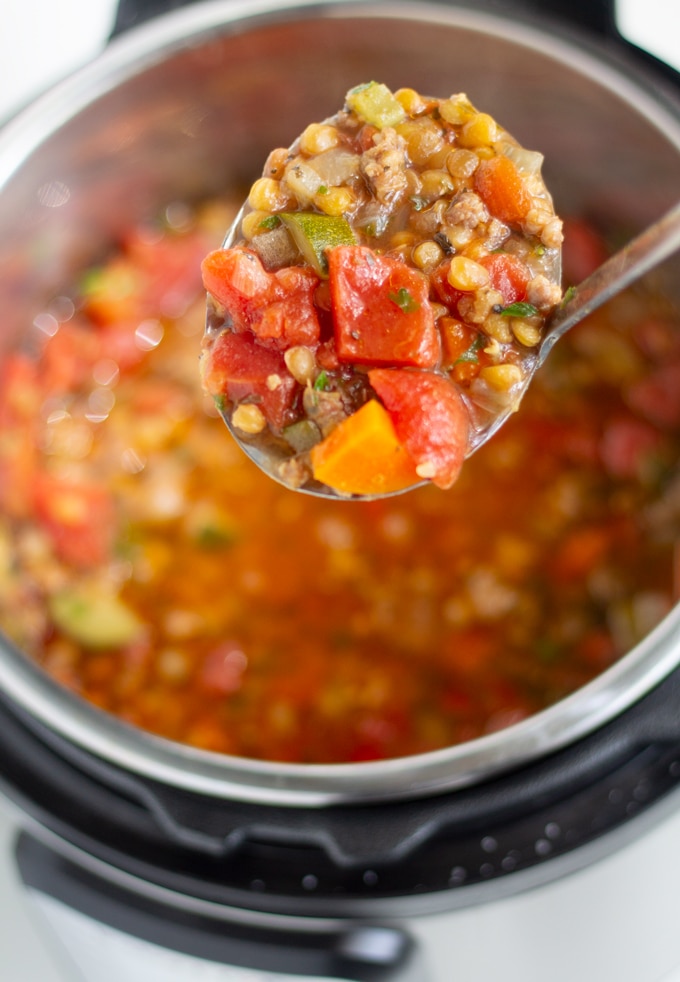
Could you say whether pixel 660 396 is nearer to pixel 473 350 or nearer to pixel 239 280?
pixel 473 350

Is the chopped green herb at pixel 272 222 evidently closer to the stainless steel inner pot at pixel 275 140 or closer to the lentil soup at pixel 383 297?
the lentil soup at pixel 383 297

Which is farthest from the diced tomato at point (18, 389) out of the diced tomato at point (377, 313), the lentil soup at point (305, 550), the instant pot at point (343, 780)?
the diced tomato at point (377, 313)

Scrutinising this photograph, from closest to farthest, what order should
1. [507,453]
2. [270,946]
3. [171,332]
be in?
1. [270,946]
2. [507,453]
3. [171,332]

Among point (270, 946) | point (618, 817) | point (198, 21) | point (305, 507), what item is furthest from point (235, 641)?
point (198, 21)

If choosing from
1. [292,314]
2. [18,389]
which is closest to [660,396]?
[292,314]

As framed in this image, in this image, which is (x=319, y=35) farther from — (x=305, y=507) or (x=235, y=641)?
(x=235, y=641)

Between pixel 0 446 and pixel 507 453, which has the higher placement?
pixel 507 453
